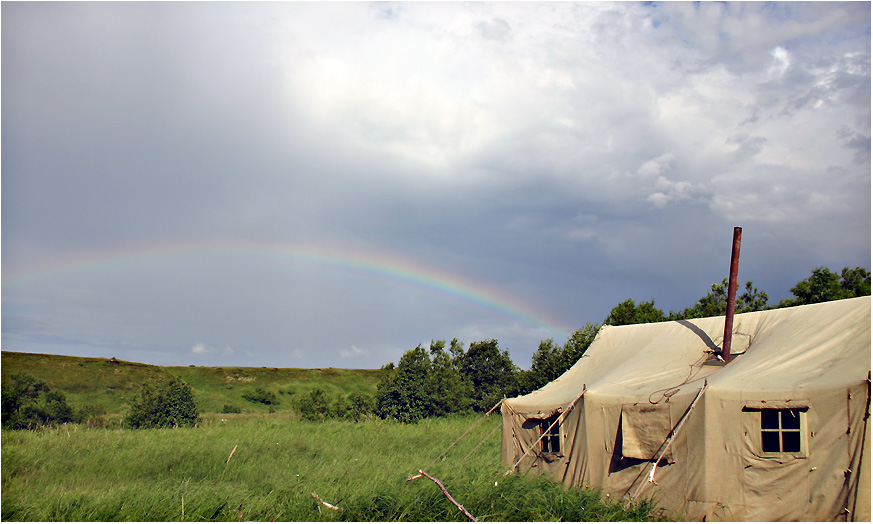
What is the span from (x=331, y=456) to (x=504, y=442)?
6.02m

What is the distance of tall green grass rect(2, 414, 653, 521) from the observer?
1064 cm

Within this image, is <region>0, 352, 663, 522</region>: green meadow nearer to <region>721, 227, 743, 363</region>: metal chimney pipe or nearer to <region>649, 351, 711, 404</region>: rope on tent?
<region>649, 351, 711, 404</region>: rope on tent

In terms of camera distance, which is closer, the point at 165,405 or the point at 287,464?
the point at 287,464

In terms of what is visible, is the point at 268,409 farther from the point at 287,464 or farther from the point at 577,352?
the point at 287,464

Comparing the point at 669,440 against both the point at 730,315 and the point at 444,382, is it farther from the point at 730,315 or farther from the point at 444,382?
the point at 444,382

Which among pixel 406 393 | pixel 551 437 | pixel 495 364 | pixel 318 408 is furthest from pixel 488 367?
pixel 551 437

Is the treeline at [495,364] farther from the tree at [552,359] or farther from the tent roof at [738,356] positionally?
the tent roof at [738,356]

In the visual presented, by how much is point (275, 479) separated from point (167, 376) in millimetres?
46327

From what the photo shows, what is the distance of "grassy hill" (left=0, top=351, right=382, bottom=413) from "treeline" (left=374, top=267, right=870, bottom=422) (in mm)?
17829

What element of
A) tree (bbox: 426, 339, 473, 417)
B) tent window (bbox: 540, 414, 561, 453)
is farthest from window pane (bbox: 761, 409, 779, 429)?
tree (bbox: 426, 339, 473, 417)

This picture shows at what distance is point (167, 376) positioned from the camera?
55438mm

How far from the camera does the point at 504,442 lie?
16.6 metres

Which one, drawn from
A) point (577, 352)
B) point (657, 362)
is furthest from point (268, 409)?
point (657, 362)

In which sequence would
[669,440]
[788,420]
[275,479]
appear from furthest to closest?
[275,479], [669,440], [788,420]
